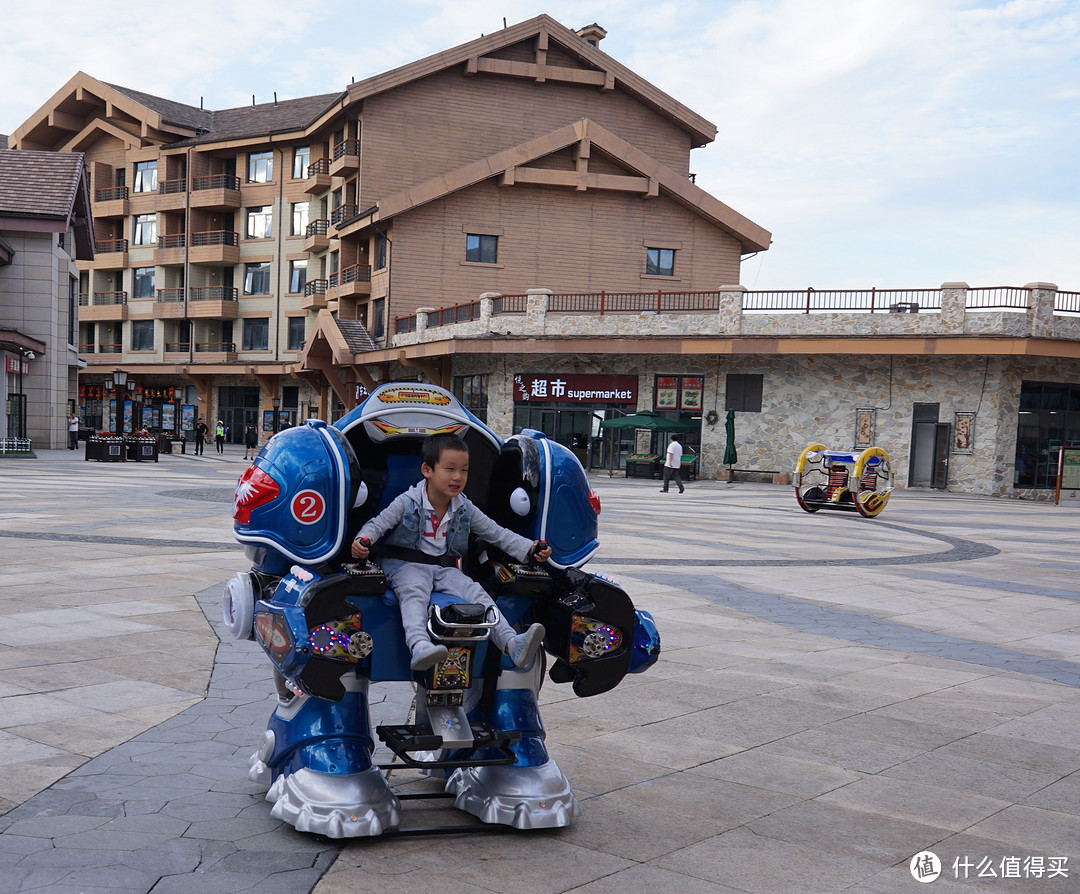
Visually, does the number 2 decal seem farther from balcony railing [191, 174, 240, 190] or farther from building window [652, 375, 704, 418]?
balcony railing [191, 174, 240, 190]

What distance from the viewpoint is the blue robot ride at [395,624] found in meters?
3.46

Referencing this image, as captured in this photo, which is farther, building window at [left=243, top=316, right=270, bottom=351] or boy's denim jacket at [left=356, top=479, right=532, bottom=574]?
building window at [left=243, top=316, right=270, bottom=351]

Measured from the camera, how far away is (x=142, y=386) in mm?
54062

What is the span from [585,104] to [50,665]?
A: 38.3 meters

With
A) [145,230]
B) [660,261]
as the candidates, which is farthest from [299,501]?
[145,230]

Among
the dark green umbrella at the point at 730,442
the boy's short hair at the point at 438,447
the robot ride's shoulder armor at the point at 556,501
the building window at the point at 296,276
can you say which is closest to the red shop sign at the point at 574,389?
the dark green umbrella at the point at 730,442

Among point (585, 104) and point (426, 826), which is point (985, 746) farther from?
point (585, 104)

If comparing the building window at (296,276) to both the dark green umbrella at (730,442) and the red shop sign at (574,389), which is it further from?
the dark green umbrella at (730,442)

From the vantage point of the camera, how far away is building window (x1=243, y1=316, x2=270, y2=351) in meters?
49.8

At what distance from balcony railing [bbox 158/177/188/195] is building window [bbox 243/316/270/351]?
718cm

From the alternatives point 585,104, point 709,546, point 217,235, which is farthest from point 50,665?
point 217,235

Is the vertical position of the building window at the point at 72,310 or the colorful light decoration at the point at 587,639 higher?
the building window at the point at 72,310

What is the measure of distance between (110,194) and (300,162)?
1221 cm

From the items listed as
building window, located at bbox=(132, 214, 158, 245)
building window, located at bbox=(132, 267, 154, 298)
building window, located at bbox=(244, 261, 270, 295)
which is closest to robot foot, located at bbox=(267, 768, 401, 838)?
building window, located at bbox=(244, 261, 270, 295)
